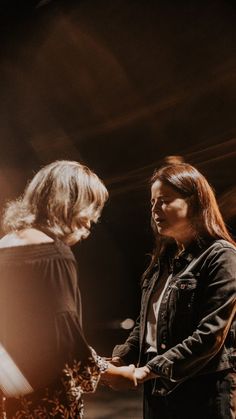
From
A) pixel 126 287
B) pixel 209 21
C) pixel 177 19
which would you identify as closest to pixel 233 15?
pixel 209 21

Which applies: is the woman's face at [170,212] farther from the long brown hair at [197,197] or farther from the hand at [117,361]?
the hand at [117,361]

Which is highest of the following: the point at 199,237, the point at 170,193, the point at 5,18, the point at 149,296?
the point at 5,18

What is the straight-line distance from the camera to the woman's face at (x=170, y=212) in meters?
2.09

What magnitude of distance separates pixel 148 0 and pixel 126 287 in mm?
4605

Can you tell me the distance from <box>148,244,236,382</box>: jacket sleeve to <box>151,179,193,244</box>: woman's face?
0.82 ft

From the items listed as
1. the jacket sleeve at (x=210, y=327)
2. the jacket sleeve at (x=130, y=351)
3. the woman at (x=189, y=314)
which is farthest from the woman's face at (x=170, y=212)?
the jacket sleeve at (x=130, y=351)

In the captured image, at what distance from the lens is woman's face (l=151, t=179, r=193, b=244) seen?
6.87ft

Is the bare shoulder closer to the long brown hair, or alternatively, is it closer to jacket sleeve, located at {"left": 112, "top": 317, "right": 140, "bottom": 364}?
the long brown hair

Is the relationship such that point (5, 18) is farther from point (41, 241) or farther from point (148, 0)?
point (41, 241)

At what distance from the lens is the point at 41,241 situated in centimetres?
166

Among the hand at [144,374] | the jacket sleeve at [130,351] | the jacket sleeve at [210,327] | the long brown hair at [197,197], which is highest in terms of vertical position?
the long brown hair at [197,197]

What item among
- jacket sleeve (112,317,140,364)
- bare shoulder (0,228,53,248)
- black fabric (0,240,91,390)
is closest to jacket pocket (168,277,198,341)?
jacket sleeve (112,317,140,364)

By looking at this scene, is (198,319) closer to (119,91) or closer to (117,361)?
(117,361)

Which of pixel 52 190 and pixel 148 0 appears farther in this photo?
pixel 148 0
